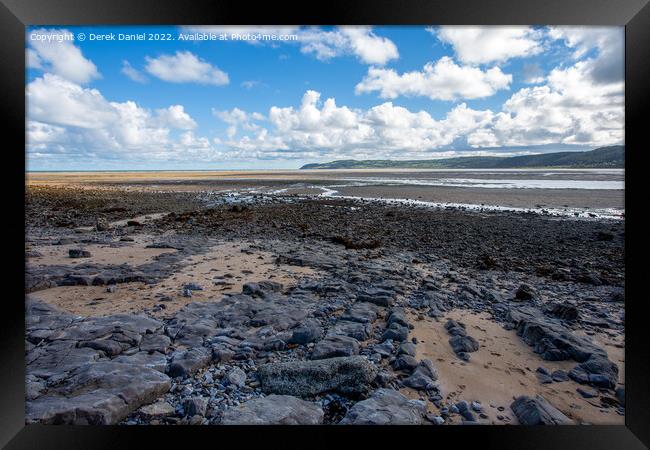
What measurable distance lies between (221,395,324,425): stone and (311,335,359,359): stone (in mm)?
970

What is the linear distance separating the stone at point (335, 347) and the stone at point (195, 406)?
61.0 inches

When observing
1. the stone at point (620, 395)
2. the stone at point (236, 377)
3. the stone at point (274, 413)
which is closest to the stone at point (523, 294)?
the stone at point (620, 395)

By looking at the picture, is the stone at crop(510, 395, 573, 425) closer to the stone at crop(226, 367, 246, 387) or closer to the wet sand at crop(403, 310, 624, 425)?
the wet sand at crop(403, 310, 624, 425)

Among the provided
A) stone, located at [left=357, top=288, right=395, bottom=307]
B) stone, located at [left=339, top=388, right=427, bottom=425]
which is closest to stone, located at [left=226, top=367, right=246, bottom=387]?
stone, located at [left=339, top=388, right=427, bottom=425]

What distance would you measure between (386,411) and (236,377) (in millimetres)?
1837

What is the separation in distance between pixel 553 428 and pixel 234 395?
3530 millimetres

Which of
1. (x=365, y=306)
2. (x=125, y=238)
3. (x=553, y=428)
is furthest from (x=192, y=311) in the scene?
(x=125, y=238)

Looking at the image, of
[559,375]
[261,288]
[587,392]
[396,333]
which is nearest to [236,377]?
[396,333]

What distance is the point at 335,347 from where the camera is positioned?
507 cm

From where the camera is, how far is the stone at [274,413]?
12.1 feet

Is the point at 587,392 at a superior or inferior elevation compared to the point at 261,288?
inferior

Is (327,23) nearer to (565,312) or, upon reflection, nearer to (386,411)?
(386,411)

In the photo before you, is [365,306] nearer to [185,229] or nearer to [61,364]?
[61,364]
